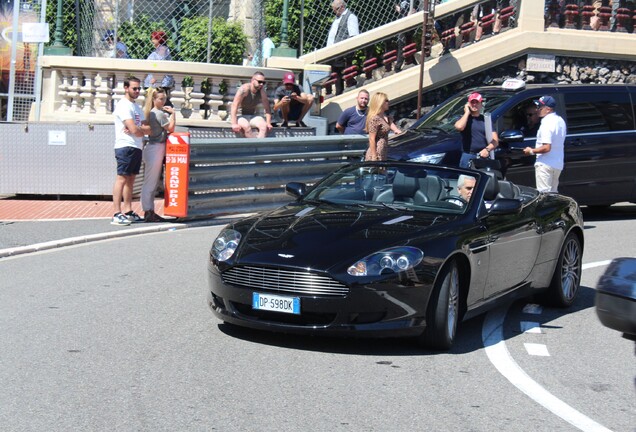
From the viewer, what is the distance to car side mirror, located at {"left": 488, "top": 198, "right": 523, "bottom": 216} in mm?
8523

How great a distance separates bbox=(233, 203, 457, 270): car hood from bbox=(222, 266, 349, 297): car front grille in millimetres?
62

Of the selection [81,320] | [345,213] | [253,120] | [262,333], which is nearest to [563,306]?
[345,213]

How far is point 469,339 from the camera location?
326 inches

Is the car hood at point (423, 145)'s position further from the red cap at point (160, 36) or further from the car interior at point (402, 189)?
the car interior at point (402, 189)

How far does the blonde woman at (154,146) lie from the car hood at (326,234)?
5.65m

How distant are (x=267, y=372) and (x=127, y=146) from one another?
7.35 m

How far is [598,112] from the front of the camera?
52.4 ft

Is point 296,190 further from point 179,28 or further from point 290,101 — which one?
point 179,28

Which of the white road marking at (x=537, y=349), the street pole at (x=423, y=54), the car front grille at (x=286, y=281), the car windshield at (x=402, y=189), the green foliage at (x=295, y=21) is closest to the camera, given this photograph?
the car front grille at (x=286, y=281)

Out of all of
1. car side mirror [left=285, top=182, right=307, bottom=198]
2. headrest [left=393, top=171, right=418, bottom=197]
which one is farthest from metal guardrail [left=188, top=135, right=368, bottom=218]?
headrest [left=393, top=171, right=418, bottom=197]

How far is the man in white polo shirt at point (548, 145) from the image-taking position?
13750 mm

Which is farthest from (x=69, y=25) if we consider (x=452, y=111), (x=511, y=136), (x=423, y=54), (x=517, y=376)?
(x=517, y=376)

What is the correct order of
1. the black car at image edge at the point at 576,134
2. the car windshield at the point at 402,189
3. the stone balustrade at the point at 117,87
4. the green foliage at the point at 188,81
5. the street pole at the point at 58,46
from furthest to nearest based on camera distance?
1. the street pole at the point at 58,46
2. the green foliage at the point at 188,81
3. the stone balustrade at the point at 117,87
4. the black car at image edge at the point at 576,134
5. the car windshield at the point at 402,189

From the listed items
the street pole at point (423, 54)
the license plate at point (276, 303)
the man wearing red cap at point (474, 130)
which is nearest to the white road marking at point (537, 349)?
the license plate at point (276, 303)
